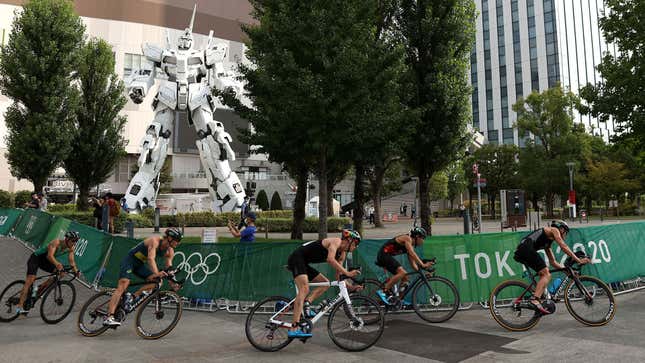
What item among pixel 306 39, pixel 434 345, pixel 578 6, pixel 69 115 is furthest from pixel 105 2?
pixel 578 6

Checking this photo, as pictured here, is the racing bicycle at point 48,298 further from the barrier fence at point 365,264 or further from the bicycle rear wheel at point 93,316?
the barrier fence at point 365,264

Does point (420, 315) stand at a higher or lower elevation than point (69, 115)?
lower

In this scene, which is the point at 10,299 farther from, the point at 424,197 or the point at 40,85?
the point at 40,85

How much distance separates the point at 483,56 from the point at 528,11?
10128 mm

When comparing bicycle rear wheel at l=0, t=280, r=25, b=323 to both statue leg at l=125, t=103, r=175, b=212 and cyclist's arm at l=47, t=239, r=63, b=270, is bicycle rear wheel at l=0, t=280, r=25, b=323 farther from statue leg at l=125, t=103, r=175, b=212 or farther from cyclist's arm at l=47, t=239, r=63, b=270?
statue leg at l=125, t=103, r=175, b=212

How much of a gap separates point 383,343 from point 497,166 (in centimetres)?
5190

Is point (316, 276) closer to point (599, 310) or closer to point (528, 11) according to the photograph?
point (599, 310)

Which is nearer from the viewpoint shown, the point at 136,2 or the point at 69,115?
the point at 69,115

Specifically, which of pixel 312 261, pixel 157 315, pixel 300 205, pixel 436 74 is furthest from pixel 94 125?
pixel 312 261

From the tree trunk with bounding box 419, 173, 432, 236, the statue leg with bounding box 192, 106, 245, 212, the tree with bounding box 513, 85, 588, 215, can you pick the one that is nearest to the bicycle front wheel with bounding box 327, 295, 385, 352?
the tree trunk with bounding box 419, 173, 432, 236

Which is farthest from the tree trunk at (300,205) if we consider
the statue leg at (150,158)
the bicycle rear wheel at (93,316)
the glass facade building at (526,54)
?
the glass facade building at (526,54)

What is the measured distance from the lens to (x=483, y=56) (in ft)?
267

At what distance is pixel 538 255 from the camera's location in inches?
275

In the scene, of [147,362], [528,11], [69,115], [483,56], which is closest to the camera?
[147,362]
